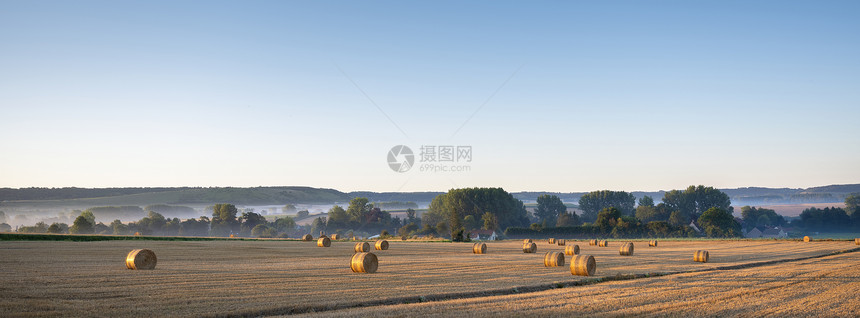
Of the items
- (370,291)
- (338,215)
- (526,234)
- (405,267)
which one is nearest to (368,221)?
(338,215)

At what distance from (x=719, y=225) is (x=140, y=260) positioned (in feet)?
395

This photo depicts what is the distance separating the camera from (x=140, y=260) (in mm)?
26641

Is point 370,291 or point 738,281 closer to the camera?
point 370,291

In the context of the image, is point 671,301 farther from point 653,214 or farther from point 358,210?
point 358,210

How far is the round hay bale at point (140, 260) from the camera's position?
26484 millimetres

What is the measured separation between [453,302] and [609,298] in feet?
15.3

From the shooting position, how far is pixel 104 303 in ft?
54.1

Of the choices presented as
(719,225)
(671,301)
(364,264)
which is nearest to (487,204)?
(719,225)

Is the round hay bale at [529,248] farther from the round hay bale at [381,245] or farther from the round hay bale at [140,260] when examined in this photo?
the round hay bale at [140,260]

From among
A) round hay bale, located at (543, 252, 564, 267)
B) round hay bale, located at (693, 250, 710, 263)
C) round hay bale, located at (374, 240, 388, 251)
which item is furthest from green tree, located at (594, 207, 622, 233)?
round hay bale, located at (543, 252, 564, 267)

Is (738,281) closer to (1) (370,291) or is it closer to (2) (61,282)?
(1) (370,291)

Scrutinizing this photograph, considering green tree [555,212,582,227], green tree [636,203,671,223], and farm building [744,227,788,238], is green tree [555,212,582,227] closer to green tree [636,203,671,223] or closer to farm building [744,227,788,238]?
green tree [636,203,671,223]

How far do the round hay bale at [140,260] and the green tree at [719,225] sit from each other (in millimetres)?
117977

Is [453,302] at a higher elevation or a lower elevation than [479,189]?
lower
